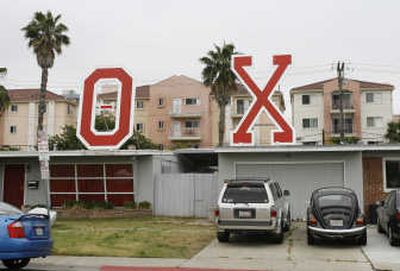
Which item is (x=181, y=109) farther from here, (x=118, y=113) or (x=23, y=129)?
(x=118, y=113)

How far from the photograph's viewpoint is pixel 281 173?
74.3ft

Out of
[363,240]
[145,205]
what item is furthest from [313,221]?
[145,205]

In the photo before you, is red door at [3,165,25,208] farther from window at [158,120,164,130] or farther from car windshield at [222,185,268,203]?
window at [158,120,164,130]

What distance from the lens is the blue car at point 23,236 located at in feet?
33.9

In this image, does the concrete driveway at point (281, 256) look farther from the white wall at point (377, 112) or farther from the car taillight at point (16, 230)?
the white wall at point (377, 112)

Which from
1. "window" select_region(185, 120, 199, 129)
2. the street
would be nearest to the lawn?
the street

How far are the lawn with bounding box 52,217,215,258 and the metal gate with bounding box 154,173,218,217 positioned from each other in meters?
1.69

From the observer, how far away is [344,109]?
6272cm

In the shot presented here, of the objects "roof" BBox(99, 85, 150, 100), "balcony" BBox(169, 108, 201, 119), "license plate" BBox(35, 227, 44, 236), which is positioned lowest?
"license plate" BBox(35, 227, 44, 236)

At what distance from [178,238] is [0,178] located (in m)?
13.5

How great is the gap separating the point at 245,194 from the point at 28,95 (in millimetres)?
55491

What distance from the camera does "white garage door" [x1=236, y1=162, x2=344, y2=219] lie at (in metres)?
22.3

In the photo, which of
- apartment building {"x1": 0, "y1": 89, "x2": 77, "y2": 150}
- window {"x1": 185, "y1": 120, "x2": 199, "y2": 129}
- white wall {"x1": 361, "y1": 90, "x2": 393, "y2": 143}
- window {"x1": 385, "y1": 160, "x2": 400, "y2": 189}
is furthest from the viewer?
apartment building {"x1": 0, "y1": 89, "x2": 77, "y2": 150}

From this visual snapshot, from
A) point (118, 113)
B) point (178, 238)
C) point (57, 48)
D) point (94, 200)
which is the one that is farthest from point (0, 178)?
point (57, 48)
